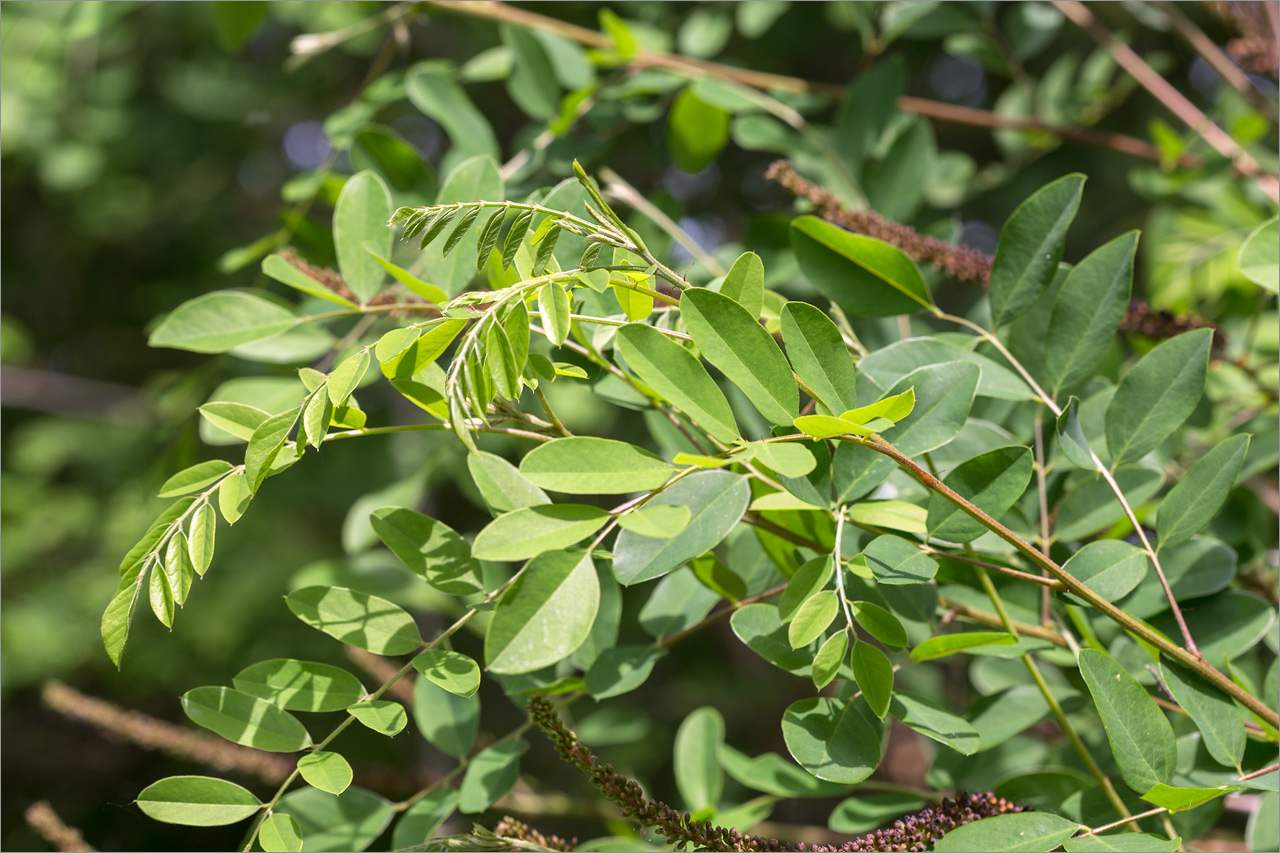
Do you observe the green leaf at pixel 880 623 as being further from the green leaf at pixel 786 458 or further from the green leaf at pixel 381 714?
the green leaf at pixel 381 714

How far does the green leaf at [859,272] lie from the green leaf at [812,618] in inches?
8.7

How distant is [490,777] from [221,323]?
0.39 m

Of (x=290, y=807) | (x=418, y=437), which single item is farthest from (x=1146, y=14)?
(x=418, y=437)

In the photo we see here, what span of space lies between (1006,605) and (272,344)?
621 mm

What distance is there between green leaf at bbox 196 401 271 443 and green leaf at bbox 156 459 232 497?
0.03 metres

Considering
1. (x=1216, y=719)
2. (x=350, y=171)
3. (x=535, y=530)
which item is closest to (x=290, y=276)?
(x=535, y=530)

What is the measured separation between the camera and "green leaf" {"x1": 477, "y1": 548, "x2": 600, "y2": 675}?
35 centimetres

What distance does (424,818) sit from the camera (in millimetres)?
584

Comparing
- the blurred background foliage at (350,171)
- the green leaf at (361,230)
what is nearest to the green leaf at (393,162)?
the blurred background foliage at (350,171)

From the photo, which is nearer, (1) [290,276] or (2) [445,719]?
(1) [290,276]

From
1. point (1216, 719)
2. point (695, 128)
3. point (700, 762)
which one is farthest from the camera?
point (695, 128)

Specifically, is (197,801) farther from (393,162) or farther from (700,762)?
(393,162)

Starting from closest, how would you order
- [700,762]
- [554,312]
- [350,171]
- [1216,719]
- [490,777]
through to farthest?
[554,312] → [1216,719] → [490,777] → [700,762] → [350,171]

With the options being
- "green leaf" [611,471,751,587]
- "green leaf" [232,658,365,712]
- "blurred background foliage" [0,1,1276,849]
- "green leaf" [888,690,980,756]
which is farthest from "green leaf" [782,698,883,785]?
"blurred background foliage" [0,1,1276,849]
